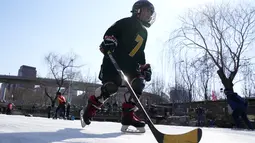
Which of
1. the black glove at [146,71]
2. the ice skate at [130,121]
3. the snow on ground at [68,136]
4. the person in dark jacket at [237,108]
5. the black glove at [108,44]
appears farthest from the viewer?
the person in dark jacket at [237,108]

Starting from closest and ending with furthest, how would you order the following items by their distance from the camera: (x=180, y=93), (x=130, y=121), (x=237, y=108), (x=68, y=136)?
(x=68, y=136), (x=130, y=121), (x=237, y=108), (x=180, y=93)

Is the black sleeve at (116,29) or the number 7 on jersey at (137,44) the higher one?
the black sleeve at (116,29)

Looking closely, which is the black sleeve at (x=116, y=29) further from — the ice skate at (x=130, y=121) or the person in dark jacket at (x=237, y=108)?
the person in dark jacket at (x=237, y=108)

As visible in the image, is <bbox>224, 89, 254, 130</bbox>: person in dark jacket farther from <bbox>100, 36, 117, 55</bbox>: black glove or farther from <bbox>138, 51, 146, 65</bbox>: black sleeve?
<bbox>100, 36, 117, 55</bbox>: black glove

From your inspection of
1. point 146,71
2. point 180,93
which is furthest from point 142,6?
point 180,93

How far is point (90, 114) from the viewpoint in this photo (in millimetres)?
2754

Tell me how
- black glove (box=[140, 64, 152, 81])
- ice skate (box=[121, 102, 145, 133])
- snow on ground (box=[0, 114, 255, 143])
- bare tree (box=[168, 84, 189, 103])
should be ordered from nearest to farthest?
snow on ground (box=[0, 114, 255, 143]), ice skate (box=[121, 102, 145, 133]), black glove (box=[140, 64, 152, 81]), bare tree (box=[168, 84, 189, 103])

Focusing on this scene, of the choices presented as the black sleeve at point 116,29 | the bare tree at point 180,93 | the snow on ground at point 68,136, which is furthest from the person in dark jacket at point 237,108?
the bare tree at point 180,93

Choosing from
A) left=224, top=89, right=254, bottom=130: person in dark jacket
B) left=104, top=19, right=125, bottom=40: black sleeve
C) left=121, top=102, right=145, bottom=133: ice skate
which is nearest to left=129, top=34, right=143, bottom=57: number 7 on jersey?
left=104, top=19, right=125, bottom=40: black sleeve

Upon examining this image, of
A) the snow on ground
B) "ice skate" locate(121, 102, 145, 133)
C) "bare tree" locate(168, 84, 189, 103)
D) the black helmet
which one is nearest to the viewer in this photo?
the snow on ground

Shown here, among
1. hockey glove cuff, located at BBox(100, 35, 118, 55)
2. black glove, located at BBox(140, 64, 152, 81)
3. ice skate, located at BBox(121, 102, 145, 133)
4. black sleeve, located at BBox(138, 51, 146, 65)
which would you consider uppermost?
hockey glove cuff, located at BBox(100, 35, 118, 55)

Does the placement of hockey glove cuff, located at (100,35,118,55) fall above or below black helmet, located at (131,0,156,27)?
below

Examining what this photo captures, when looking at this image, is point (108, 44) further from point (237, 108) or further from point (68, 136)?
point (237, 108)

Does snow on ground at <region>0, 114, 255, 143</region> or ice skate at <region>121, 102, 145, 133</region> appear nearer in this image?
snow on ground at <region>0, 114, 255, 143</region>
